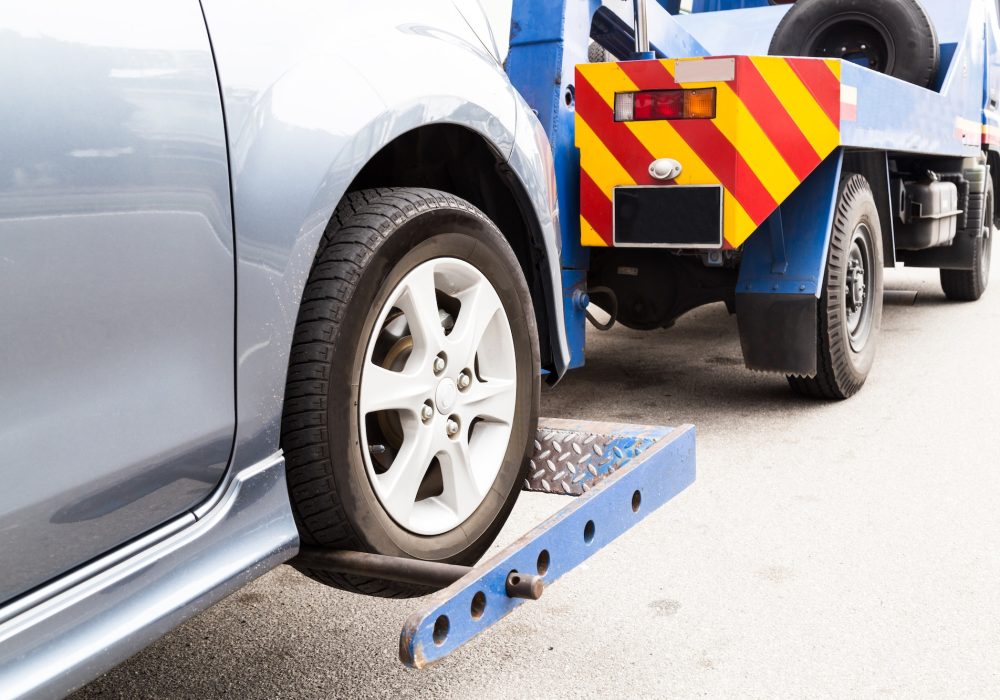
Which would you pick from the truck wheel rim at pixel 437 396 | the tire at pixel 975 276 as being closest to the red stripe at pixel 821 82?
the truck wheel rim at pixel 437 396

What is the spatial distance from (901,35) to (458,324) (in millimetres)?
3990

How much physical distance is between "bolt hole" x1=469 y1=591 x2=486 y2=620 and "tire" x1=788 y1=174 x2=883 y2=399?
102 inches

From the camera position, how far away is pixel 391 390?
1.79 meters

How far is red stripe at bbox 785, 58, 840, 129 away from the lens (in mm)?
3424

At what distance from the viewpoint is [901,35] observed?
502 centimetres

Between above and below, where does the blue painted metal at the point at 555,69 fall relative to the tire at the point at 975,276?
above

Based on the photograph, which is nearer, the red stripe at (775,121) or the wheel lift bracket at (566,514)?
the wheel lift bracket at (566,514)

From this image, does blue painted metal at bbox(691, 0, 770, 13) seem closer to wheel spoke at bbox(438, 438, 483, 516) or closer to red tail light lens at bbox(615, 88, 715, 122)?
red tail light lens at bbox(615, 88, 715, 122)

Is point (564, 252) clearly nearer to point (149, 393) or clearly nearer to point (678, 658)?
point (678, 658)

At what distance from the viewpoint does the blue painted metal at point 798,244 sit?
3.70m

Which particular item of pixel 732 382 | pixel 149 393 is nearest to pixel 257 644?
pixel 149 393

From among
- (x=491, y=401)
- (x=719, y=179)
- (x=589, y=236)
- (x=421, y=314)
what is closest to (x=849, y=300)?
(x=719, y=179)

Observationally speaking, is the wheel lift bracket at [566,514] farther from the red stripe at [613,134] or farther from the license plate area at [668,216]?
the red stripe at [613,134]

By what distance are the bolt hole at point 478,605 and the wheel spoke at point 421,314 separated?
0.46 m
